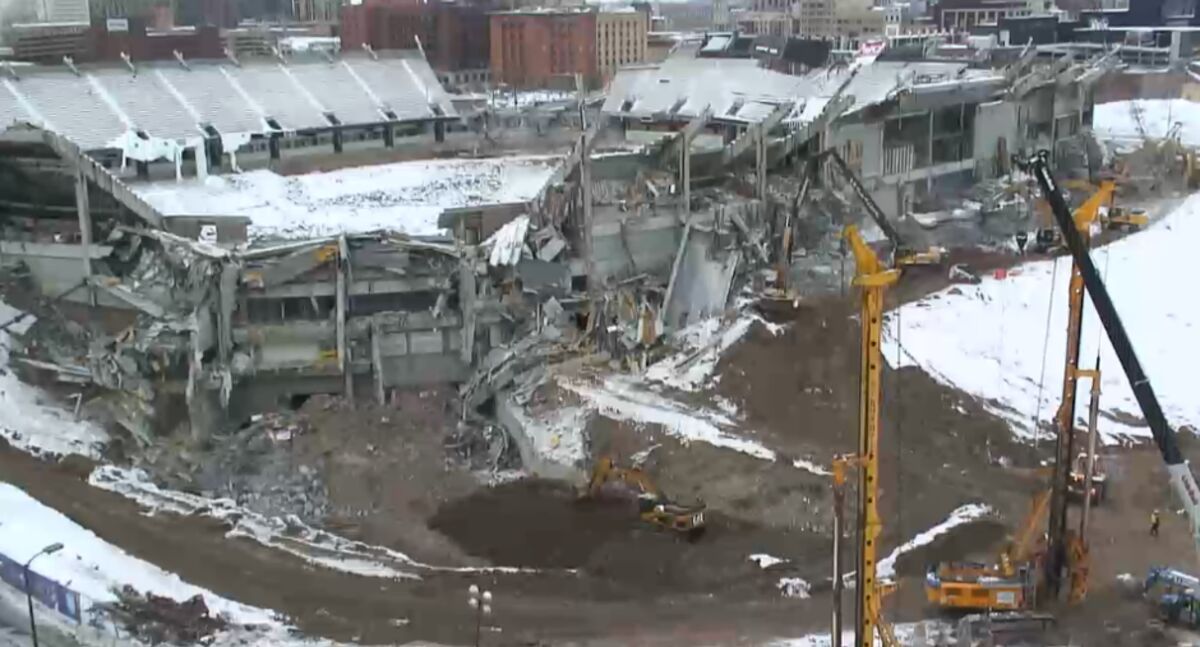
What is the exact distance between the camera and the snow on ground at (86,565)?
56.4ft

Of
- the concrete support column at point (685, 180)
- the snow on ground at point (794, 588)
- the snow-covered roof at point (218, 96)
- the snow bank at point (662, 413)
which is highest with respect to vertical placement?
the snow-covered roof at point (218, 96)

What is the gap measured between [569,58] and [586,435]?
6267 centimetres

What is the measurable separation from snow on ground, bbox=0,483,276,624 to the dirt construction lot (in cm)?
39

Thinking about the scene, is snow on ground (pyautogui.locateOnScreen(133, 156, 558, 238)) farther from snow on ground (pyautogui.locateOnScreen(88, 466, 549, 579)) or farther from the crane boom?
the crane boom

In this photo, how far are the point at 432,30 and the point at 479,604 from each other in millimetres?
77509

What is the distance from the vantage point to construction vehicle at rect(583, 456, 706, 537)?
19.5m

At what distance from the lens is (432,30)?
3492 inches

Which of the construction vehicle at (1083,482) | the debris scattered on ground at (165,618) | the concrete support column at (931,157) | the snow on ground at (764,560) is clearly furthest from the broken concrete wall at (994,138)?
the debris scattered on ground at (165,618)

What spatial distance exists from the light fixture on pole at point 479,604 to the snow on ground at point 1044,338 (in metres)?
11.0

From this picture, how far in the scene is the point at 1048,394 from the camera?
24078 mm

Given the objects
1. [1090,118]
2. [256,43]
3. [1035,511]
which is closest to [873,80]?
[1090,118]

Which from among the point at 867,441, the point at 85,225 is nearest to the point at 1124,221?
the point at 867,441

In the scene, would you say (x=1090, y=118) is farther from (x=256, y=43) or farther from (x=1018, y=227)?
(x=256, y=43)

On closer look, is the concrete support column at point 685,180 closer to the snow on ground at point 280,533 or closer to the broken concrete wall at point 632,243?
the broken concrete wall at point 632,243
